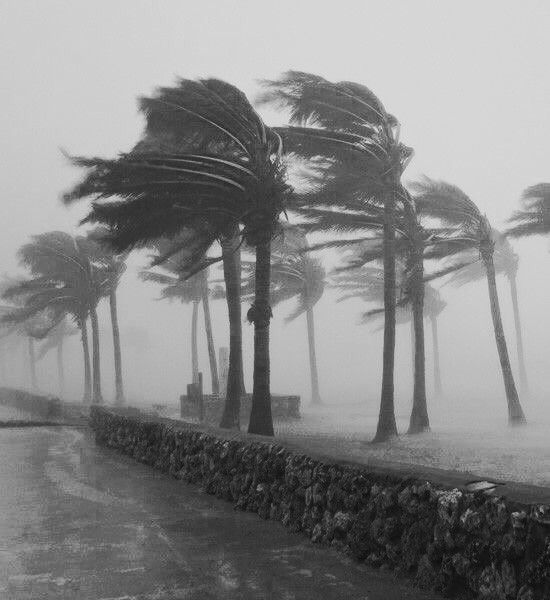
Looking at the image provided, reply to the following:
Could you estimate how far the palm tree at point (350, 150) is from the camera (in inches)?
693

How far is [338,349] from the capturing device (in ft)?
446

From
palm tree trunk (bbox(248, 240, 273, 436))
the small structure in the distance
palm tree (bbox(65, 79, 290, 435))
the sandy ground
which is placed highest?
palm tree (bbox(65, 79, 290, 435))

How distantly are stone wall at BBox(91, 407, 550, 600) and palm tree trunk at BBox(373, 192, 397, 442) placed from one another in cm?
914

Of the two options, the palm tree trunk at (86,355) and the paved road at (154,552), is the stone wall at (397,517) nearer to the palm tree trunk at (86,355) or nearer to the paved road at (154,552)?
the paved road at (154,552)

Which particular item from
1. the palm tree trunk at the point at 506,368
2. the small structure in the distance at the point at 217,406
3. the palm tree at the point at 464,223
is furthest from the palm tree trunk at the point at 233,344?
the palm tree trunk at the point at 506,368

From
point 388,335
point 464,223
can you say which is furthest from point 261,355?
point 464,223

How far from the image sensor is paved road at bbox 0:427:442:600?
524 centimetres

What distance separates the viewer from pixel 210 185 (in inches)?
566

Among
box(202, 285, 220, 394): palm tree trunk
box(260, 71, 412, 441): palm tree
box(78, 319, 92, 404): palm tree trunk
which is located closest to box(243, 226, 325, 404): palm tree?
box(202, 285, 220, 394): palm tree trunk

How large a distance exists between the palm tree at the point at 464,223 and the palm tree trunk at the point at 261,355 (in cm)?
879

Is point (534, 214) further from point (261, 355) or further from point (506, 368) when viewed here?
point (261, 355)

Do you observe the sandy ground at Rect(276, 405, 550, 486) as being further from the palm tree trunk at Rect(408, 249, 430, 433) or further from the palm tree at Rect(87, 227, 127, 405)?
the palm tree at Rect(87, 227, 127, 405)

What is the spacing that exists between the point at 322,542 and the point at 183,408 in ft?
66.7

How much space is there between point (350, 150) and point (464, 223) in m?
5.88
